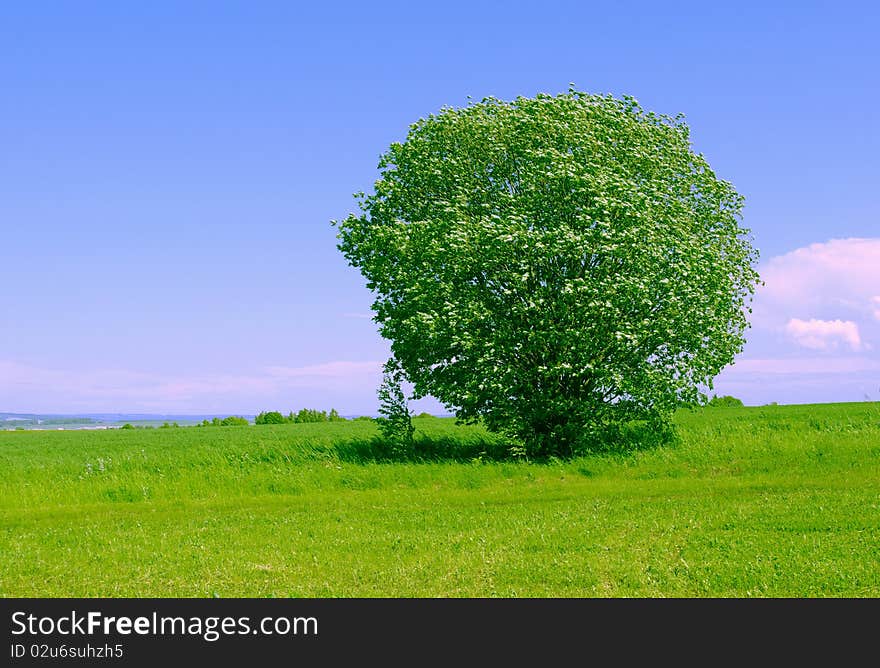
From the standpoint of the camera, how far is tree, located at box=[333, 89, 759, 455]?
2817cm

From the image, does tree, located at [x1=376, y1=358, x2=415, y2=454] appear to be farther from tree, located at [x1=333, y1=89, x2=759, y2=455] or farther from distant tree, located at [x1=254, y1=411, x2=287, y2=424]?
distant tree, located at [x1=254, y1=411, x2=287, y2=424]

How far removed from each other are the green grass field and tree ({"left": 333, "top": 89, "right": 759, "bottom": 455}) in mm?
2968

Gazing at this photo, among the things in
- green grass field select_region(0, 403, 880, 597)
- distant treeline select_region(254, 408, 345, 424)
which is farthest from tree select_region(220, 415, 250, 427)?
green grass field select_region(0, 403, 880, 597)

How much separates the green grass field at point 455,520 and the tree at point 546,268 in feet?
9.74

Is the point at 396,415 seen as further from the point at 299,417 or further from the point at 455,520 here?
the point at 299,417

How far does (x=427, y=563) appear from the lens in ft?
47.0

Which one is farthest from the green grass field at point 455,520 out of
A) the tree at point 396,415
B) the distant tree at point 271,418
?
the distant tree at point 271,418

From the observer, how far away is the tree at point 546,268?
2817cm

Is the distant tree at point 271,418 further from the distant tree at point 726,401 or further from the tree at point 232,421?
the distant tree at point 726,401

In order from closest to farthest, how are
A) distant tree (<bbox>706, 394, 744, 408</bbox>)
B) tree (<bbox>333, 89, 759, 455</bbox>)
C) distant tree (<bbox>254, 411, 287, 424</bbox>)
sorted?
tree (<bbox>333, 89, 759, 455</bbox>) → distant tree (<bbox>706, 394, 744, 408</bbox>) → distant tree (<bbox>254, 411, 287, 424</bbox>)

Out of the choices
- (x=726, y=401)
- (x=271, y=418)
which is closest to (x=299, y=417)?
(x=271, y=418)

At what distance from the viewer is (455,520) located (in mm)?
19062

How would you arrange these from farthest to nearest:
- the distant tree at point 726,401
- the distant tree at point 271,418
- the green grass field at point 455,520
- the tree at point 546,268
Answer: the distant tree at point 271,418 → the distant tree at point 726,401 → the tree at point 546,268 → the green grass field at point 455,520
